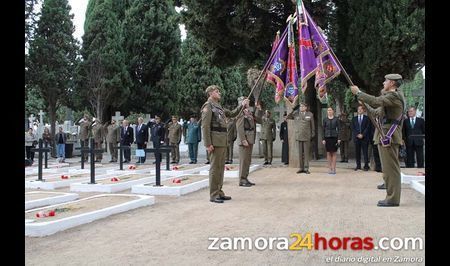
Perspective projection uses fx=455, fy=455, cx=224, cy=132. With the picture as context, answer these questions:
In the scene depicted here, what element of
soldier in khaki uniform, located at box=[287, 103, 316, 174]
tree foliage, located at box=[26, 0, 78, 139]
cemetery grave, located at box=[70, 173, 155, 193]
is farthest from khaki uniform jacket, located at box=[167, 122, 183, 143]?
tree foliage, located at box=[26, 0, 78, 139]

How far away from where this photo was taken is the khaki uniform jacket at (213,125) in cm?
862

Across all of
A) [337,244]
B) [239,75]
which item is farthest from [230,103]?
[337,244]

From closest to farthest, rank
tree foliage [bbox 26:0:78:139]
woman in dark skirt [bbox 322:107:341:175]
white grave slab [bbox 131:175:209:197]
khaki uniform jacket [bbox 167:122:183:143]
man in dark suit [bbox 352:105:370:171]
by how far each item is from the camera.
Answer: white grave slab [bbox 131:175:209:197], woman in dark skirt [bbox 322:107:341:175], man in dark suit [bbox 352:105:370:171], khaki uniform jacket [bbox 167:122:183:143], tree foliage [bbox 26:0:78:139]

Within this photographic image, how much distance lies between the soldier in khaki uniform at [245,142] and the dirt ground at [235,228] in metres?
1.21

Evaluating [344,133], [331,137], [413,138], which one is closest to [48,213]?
[331,137]

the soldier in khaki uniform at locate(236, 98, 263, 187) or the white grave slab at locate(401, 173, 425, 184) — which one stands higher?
the soldier in khaki uniform at locate(236, 98, 263, 187)

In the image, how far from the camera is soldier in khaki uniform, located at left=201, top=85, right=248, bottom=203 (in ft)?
28.3

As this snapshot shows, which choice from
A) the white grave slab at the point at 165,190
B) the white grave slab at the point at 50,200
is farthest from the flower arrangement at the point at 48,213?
the white grave slab at the point at 165,190

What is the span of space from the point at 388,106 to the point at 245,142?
402cm

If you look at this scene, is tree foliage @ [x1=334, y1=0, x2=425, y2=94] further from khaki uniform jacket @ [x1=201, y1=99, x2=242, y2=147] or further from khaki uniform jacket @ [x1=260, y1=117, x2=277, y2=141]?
khaki uniform jacket @ [x1=201, y1=99, x2=242, y2=147]

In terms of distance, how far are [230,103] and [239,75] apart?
270 centimetres

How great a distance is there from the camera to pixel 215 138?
871 centimetres

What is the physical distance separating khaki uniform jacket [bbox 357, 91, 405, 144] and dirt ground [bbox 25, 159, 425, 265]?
4.05 feet

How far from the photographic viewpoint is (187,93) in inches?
Result: 1351
